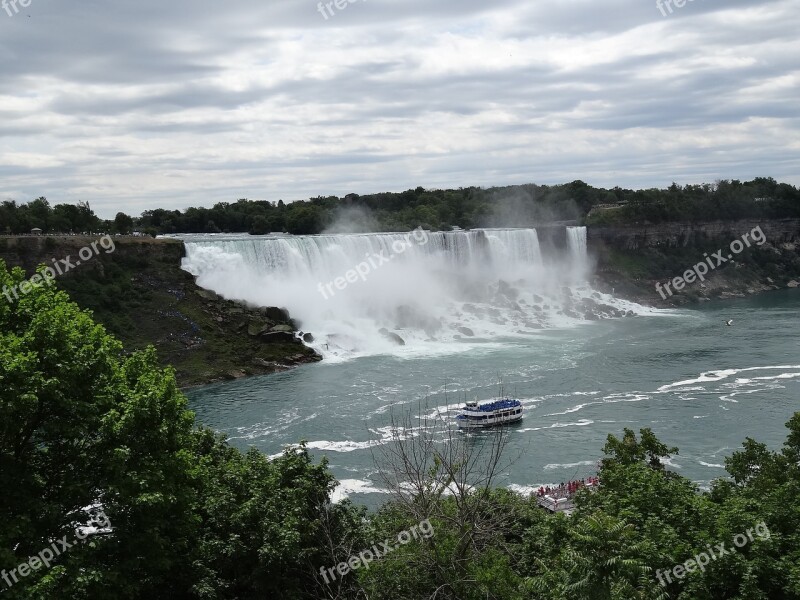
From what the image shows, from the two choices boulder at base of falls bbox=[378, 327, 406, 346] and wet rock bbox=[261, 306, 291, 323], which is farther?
boulder at base of falls bbox=[378, 327, 406, 346]

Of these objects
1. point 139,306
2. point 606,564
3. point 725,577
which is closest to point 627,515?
point 725,577

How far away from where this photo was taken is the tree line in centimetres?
8788

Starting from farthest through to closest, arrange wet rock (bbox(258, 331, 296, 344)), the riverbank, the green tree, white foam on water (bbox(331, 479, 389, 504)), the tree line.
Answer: the tree line
the green tree
wet rock (bbox(258, 331, 296, 344))
the riverbank
white foam on water (bbox(331, 479, 389, 504))

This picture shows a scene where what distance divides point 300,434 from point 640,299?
51.1 m

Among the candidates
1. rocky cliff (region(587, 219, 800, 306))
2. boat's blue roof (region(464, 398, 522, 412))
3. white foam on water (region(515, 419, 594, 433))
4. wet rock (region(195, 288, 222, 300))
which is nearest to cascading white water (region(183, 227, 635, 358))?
wet rock (region(195, 288, 222, 300))

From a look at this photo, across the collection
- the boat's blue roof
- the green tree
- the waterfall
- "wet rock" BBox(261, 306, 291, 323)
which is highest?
the green tree

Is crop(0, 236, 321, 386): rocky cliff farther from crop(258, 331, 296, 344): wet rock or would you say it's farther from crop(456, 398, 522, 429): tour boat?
crop(456, 398, 522, 429): tour boat

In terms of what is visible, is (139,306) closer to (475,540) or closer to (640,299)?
(475,540)

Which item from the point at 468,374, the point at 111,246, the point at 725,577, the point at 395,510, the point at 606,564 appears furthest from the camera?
the point at 111,246

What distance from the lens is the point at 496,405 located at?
1273 inches

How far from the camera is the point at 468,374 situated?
139ft

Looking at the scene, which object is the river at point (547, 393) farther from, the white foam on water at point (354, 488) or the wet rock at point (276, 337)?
the wet rock at point (276, 337)

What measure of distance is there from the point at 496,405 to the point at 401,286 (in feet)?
104

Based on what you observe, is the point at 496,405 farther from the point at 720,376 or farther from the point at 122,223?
the point at 122,223
